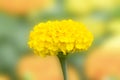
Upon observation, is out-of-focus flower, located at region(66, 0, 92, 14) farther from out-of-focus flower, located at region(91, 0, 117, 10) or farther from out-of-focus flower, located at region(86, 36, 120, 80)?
out-of-focus flower, located at region(86, 36, 120, 80)

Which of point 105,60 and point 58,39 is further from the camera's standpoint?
point 105,60

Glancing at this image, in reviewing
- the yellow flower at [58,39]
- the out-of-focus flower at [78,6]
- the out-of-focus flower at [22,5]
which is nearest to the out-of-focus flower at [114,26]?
the out-of-focus flower at [78,6]

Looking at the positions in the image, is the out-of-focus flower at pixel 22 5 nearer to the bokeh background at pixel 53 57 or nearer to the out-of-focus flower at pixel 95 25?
the bokeh background at pixel 53 57

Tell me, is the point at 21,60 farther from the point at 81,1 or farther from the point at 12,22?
the point at 81,1

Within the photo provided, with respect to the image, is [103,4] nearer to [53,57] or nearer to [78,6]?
[78,6]

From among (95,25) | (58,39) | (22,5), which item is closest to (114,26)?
(95,25)

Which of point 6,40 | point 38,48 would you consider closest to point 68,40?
point 38,48
